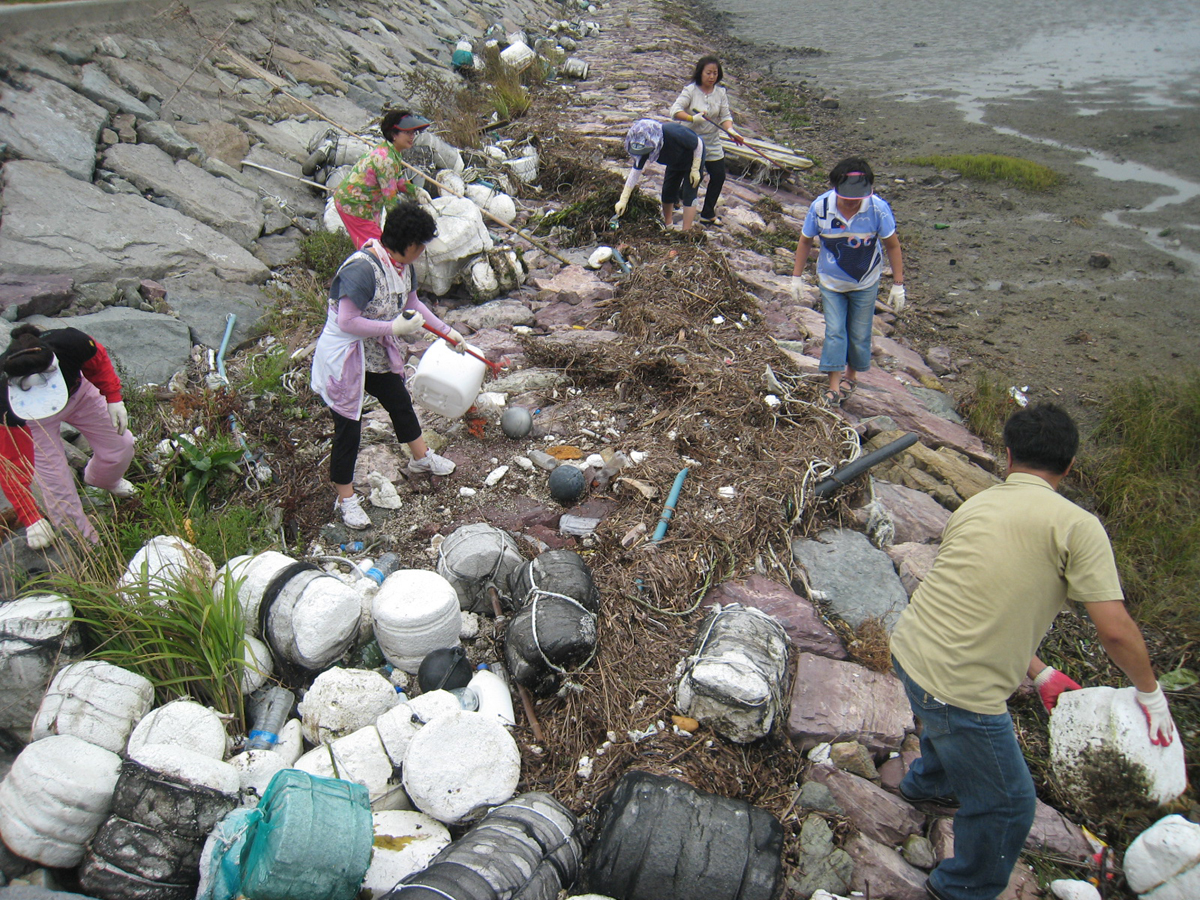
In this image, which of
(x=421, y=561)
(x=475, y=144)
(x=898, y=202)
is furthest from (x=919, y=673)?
(x=898, y=202)

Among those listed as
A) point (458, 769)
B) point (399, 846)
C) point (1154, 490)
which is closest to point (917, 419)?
point (1154, 490)

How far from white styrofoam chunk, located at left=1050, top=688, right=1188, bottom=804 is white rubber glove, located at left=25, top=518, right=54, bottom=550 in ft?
14.3

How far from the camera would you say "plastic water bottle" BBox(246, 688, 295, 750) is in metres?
2.61

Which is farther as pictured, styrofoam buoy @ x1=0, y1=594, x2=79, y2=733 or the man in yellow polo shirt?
styrofoam buoy @ x1=0, y1=594, x2=79, y2=733

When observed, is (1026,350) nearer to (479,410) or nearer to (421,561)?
(479,410)

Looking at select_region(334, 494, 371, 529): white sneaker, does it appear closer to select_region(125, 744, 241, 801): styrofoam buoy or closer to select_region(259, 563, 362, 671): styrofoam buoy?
select_region(259, 563, 362, 671): styrofoam buoy

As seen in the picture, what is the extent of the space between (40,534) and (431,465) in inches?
72.0

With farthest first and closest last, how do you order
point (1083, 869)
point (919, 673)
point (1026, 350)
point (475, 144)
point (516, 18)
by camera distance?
1. point (516, 18)
2. point (475, 144)
3. point (1026, 350)
4. point (1083, 869)
5. point (919, 673)

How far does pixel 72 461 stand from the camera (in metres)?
3.89

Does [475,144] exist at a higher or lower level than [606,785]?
higher

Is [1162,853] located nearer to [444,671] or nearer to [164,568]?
[444,671]

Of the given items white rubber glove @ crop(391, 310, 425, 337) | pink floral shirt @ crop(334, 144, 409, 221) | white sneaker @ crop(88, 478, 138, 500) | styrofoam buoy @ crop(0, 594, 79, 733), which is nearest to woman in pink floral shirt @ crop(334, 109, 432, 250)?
pink floral shirt @ crop(334, 144, 409, 221)

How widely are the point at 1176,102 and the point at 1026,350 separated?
10573 mm

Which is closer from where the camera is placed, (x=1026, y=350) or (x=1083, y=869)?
(x=1083, y=869)
